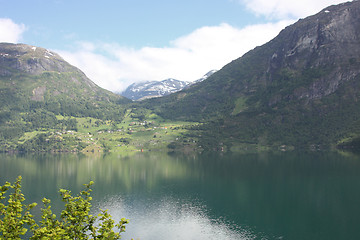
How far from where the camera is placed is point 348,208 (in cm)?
10069

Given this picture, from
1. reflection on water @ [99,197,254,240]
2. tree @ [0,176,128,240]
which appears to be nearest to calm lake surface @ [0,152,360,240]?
reflection on water @ [99,197,254,240]

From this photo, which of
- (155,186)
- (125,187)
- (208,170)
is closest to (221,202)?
(155,186)

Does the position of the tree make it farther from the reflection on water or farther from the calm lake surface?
the reflection on water

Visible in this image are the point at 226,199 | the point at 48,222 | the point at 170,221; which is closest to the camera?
Result: the point at 48,222

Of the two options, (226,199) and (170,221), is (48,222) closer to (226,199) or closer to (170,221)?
→ (170,221)

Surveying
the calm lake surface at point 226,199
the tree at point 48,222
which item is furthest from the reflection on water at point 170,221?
the tree at point 48,222

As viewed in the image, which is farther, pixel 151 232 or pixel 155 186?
pixel 155 186

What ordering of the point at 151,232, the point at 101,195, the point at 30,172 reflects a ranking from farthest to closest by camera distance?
the point at 30,172 → the point at 101,195 → the point at 151,232

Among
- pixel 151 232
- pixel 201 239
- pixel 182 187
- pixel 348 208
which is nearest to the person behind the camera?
pixel 201 239

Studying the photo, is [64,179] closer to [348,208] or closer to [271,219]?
[271,219]

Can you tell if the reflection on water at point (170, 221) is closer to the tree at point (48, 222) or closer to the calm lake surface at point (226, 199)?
the calm lake surface at point (226, 199)

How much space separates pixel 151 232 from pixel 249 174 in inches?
3904

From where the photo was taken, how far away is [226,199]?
122 metres

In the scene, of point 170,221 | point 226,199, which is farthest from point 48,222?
point 226,199
